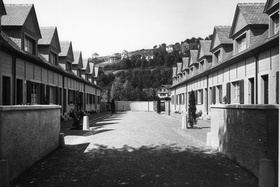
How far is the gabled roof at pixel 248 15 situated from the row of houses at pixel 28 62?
442 inches

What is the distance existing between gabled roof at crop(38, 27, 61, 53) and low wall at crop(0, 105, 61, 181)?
43.0 feet

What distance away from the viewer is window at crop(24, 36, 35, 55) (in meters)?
16.1

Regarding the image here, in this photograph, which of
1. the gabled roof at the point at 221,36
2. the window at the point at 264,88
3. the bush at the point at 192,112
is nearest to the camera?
the window at the point at 264,88

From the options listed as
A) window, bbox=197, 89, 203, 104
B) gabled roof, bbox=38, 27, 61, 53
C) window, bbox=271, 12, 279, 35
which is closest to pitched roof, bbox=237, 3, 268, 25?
window, bbox=271, 12, 279, 35

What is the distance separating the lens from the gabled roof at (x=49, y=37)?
65.7 feet

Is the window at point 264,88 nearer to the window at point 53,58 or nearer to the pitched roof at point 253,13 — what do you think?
the pitched roof at point 253,13

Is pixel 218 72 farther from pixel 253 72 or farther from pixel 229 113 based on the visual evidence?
pixel 229 113

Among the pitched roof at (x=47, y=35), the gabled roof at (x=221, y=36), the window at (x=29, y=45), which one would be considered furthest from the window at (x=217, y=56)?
the window at (x=29, y=45)

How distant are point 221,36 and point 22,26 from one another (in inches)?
569

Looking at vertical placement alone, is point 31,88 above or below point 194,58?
below

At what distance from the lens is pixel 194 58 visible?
30062 mm

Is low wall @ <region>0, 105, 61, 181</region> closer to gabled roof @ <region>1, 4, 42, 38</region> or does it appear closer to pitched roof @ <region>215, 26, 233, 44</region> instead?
gabled roof @ <region>1, 4, 42, 38</region>

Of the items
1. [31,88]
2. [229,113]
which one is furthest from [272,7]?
[31,88]

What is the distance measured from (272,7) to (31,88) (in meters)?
14.3
